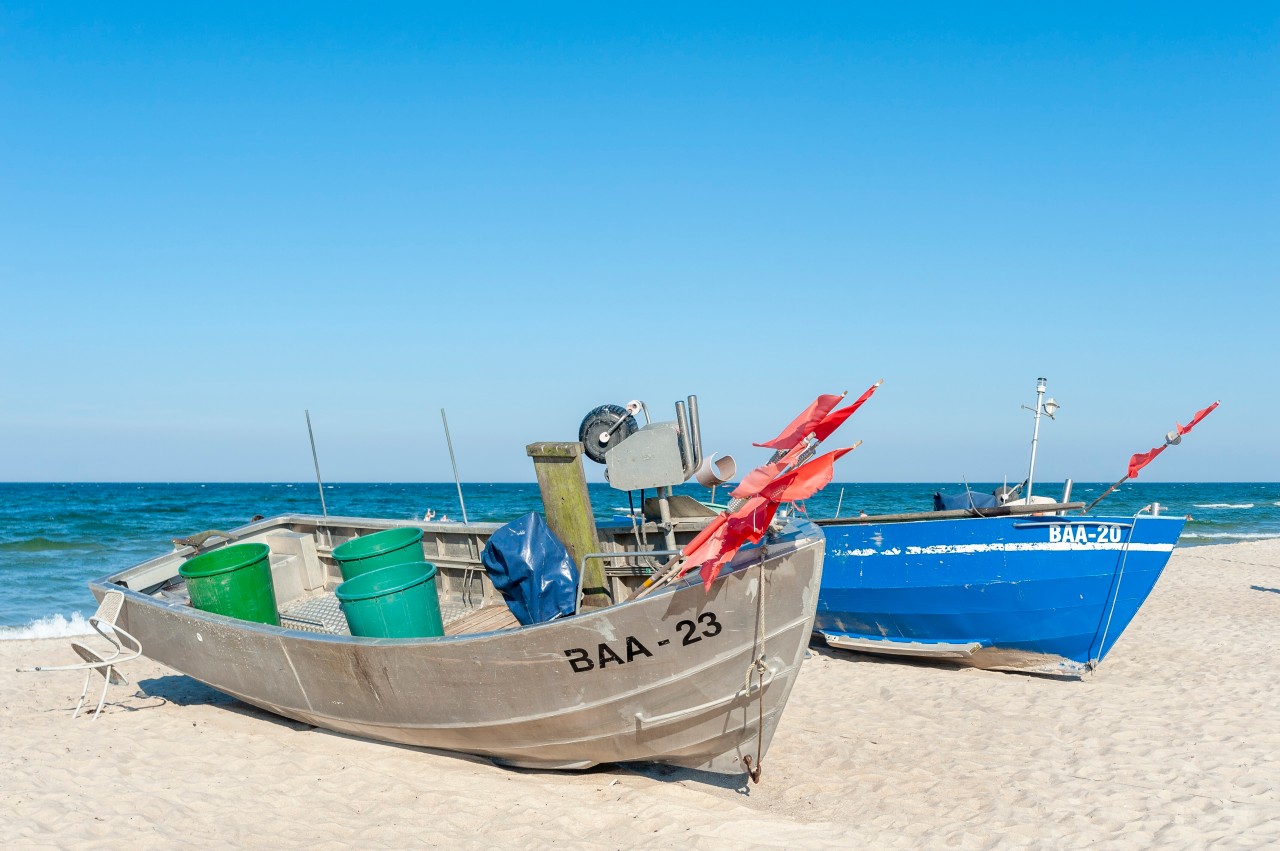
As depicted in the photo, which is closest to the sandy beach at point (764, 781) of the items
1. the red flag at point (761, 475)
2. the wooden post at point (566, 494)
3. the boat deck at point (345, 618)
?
the boat deck at point (345, 618)

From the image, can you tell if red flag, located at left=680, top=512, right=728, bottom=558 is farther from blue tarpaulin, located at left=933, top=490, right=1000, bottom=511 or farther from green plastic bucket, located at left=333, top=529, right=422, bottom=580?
blue tarpaulin, located at left=933, top=490, right=1000, bottom=511

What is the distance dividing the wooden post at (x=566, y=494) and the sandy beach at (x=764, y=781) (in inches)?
68.2

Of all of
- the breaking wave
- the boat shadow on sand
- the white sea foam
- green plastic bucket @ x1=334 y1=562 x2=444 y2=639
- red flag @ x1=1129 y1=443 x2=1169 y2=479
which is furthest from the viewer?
the breaking wave

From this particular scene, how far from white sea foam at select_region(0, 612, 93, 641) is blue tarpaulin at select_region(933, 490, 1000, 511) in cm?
1368

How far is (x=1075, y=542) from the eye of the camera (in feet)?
28.0

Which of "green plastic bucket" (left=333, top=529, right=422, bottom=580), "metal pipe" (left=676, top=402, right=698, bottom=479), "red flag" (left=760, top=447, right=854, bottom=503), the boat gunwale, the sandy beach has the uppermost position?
"metal pipe" (left=676, top=402, right=698, bottom=479)

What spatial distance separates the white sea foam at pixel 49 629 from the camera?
1355 centimetres

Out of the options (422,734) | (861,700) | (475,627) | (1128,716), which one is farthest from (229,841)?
(1128,716)

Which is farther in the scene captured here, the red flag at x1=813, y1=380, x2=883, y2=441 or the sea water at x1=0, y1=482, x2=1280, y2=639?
the sea water at x1=0, y1=482, x2=1280, y2=639

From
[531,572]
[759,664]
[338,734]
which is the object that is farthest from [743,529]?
[338,734]

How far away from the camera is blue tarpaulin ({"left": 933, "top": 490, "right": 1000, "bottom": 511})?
1016cm

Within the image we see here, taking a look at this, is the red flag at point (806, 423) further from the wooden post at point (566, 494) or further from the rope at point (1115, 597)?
the rope at point (1115, 597)

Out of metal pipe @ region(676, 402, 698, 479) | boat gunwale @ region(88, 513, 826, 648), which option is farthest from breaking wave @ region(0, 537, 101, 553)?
metal pipe @ region(676, 402, 698, 479)

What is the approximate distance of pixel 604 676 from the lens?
5.14 metres
